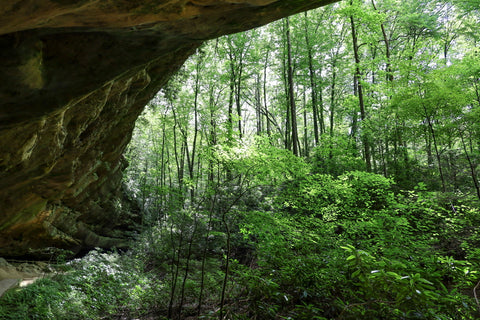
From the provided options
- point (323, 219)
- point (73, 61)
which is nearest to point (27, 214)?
point (73, 61)

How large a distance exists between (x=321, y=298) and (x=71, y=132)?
7.39m

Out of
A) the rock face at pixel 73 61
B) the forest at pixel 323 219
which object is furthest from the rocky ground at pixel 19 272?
the rock face at pixel 73 61

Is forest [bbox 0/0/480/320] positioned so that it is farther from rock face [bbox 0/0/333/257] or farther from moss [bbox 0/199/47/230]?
rock face [bbox 0/0/333/257]

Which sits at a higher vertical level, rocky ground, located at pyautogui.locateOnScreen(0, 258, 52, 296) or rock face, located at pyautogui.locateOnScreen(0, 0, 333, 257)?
rock face, located at pyautogui.locateOnScreen(0, 0, 333, 257)

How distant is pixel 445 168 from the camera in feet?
31.5

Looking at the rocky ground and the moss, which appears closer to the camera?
the rocky ground

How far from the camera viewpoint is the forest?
3299mm

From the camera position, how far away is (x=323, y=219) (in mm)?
6375

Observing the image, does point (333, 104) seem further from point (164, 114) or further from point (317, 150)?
point (164, 114)

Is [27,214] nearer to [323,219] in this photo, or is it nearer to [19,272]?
[19,272]

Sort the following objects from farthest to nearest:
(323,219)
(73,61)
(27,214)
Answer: (27,214), (323,219), (73,61)

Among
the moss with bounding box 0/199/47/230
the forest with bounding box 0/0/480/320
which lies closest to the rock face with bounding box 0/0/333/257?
the moss with bounding box 0/199/47/230

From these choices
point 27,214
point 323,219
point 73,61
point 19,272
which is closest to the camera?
point 73,61

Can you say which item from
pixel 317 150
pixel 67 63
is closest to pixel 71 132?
pixel 67 63
